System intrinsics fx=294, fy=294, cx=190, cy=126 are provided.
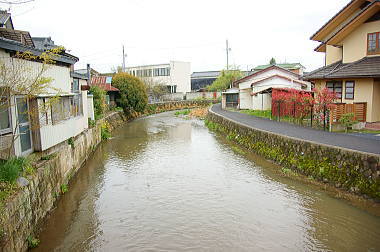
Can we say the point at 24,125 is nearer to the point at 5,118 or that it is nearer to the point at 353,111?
the point at 5,118

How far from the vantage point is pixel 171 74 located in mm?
65625

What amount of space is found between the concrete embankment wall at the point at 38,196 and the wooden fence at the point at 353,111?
1379 cm

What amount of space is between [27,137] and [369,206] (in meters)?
11.2

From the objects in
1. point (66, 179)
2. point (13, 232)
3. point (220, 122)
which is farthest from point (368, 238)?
point (220, 122)

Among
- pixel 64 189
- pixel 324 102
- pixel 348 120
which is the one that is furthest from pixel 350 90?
pixel 64 189

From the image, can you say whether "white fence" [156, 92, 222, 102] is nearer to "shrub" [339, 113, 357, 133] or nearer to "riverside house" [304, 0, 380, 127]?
"riverside house" [304, 0, 380, 127]

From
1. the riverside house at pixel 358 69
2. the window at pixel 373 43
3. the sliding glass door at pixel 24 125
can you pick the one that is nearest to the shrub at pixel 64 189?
the sliding glass door at pixel 24 125

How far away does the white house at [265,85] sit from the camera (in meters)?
30.7

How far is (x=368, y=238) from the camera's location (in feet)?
25.1

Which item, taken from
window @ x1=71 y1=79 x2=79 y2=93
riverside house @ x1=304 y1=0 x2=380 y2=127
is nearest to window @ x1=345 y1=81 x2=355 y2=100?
riverside house @ x1=304 y1=0 x2=380 y2=127

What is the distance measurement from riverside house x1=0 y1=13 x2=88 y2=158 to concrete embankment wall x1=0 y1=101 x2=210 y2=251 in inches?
23.5

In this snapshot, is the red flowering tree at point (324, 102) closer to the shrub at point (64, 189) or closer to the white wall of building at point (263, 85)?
the white wall of building at point (263, 85)

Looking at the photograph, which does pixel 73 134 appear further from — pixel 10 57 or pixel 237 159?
pixel 237 159

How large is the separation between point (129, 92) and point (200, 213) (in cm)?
2815
